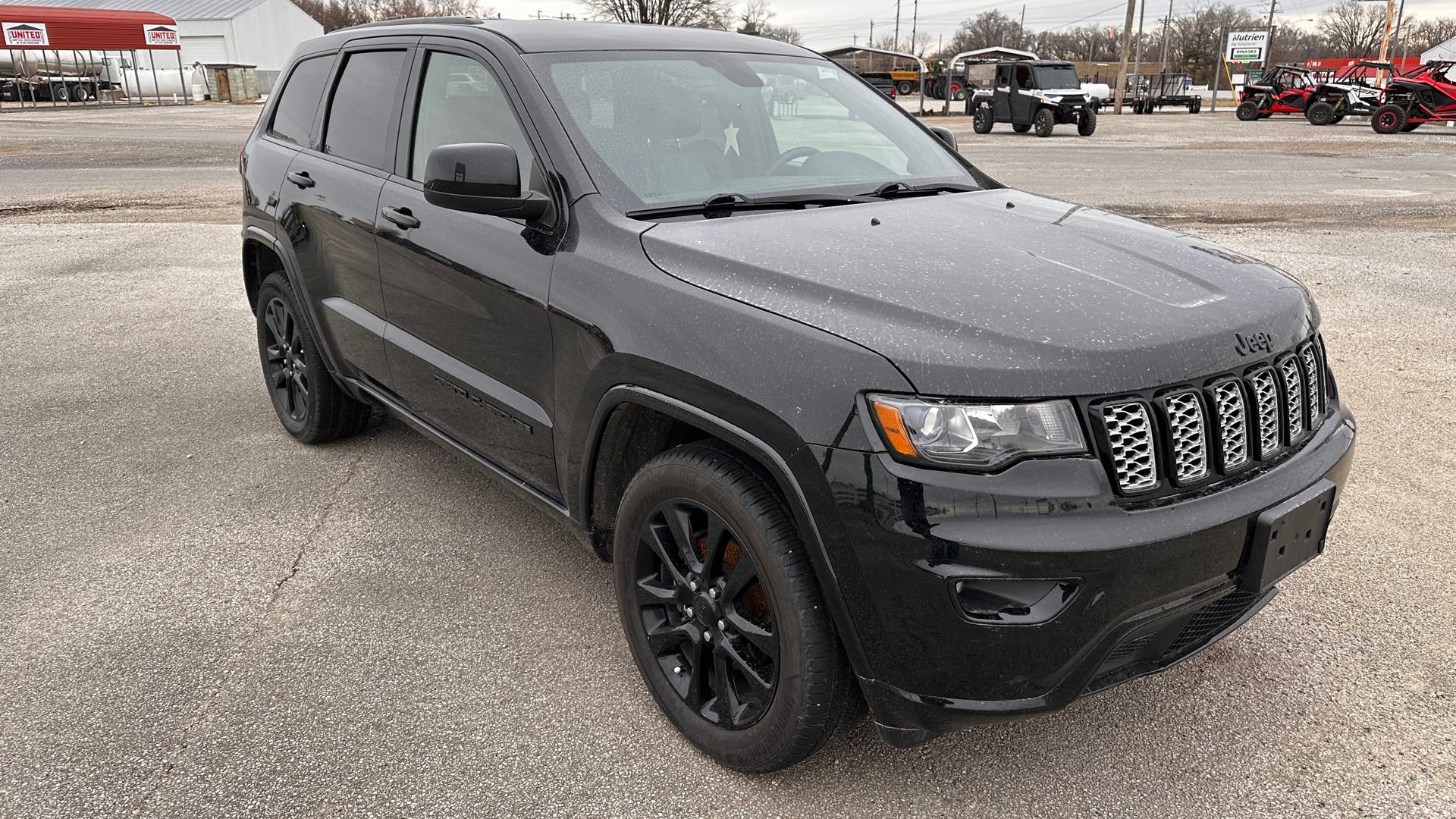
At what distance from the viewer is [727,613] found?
2.39 meters

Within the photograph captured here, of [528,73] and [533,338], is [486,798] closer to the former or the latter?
[533,338]

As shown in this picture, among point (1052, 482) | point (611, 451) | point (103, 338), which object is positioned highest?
point (1052, 482)

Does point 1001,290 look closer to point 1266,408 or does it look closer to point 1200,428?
point 1200,428

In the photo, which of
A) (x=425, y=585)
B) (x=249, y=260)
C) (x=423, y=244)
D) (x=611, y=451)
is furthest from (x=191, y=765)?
(x=249, y=260)

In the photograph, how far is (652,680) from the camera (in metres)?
2.69

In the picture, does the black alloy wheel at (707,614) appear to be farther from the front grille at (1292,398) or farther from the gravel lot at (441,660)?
the front grille at (1292,398)

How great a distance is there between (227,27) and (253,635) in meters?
67.4

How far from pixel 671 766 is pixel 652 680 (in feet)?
0.77

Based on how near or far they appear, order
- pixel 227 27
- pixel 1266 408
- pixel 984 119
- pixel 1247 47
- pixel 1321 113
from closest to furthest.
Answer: pixel 1266 408 < pixel 984 119 < pixel 1321 113 < pixel 1247 47 < pixel 227 27

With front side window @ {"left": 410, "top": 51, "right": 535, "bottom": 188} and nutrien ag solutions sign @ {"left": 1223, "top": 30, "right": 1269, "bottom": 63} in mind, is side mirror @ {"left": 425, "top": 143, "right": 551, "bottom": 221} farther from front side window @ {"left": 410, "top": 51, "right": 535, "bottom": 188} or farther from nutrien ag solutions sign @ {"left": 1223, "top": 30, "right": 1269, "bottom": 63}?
nutrien ag solutions sign @ {"left": 1223, "top": 30, "right": 1269, "bottom": 63}

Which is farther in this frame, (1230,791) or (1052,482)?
(1230,791)

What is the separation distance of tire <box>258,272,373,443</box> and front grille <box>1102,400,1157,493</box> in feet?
11.2

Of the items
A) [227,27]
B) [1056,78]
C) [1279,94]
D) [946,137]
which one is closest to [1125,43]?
[1279,94]

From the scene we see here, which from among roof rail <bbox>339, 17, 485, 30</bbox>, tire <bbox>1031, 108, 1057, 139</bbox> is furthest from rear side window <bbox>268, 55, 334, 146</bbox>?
tire <bbox>1031, 108, 1057, 139</bbox>
